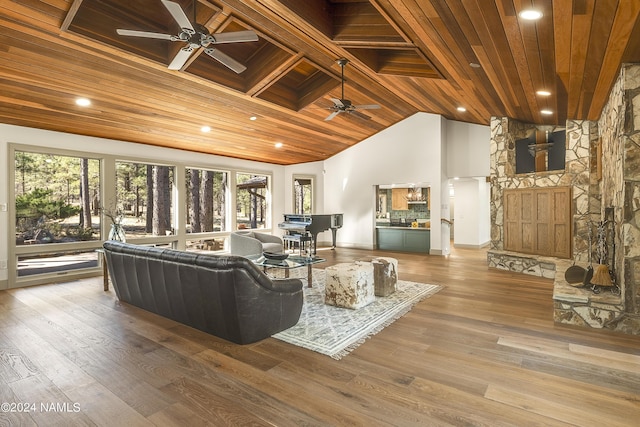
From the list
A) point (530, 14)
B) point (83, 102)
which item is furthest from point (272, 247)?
point (530, 14)

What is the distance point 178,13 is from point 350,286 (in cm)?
331

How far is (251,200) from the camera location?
1020 centimetres

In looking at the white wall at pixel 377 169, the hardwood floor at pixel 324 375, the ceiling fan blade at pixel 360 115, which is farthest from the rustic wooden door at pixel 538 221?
the ceiling fan blade at pixel 360 115

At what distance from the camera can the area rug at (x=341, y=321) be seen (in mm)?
3109

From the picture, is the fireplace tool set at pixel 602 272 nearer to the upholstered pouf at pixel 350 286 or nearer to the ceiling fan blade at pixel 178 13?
the upholstered pouf at pixel 350 286

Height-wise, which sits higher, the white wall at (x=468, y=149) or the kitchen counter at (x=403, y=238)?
the white wall at (x=468, y=149)

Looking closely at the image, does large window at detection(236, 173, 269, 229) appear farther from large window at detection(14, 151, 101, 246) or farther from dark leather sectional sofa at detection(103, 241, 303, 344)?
dark leather sectional sofa at detection(103, 241, 303, 344)

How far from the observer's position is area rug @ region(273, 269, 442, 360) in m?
3.11

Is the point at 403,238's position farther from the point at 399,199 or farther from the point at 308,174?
the point at 308,174

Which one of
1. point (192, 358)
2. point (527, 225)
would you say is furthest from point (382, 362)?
point (527, 225)

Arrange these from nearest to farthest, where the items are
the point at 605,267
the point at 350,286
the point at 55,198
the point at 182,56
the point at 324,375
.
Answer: the point at 324,375 → the point at 182,56 → the point at 605,267 → the point at 350,286 → the point at 55,198

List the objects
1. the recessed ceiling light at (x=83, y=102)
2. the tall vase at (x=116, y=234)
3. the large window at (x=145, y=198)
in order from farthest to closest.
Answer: the large window at (x=145, y=198), the tall vase at (x=116, y=234), the recessed ceiling light at (x=83, y=102)

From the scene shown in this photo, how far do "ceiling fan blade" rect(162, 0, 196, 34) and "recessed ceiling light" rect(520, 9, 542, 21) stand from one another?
110 inches

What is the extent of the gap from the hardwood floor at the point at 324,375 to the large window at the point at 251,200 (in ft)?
19.1
